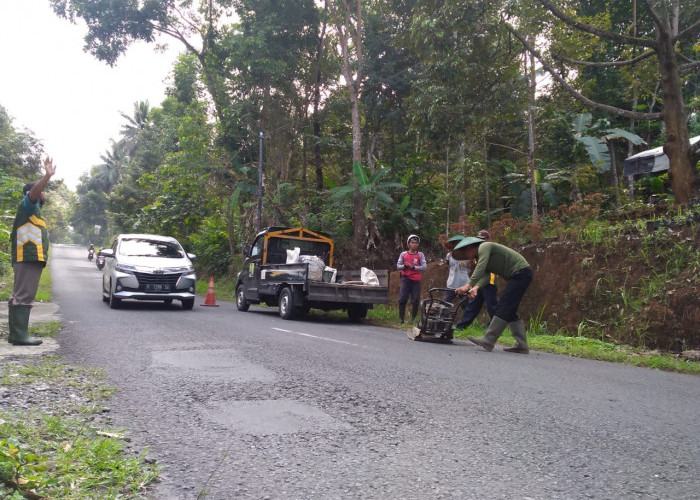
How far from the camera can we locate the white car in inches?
488

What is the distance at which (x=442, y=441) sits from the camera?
11.2 feet

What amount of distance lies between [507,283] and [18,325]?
642 centimetres

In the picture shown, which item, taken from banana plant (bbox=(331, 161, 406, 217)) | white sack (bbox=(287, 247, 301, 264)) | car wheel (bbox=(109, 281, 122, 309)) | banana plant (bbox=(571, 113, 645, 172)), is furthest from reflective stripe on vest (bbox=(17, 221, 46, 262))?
banana plant (bbox=(571, 113, 645, 172))

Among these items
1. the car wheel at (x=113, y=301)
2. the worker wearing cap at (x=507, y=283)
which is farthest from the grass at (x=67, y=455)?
the car wheel at (x=113, y=301)

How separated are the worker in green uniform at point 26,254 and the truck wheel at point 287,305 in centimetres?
621

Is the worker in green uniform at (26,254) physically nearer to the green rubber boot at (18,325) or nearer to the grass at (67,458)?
the green rubber boot at (18,325)

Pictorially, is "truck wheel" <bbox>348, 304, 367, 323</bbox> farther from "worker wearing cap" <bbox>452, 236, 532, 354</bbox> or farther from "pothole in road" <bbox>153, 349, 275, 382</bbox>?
"pothole in road" <bbox>153, 349, 275, 382</bbox>

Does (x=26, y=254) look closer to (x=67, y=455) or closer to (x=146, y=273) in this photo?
(x=67, y=455)

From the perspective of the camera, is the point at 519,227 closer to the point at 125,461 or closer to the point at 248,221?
the point at 125,461

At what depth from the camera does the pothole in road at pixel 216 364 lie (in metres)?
5.26

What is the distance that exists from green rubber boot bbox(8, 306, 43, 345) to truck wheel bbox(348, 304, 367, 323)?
7.30 metres

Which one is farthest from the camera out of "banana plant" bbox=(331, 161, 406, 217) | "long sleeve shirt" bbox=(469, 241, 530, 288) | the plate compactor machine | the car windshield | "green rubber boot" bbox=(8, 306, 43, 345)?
"banana plant" bbox=(331, 161, 406, 217)

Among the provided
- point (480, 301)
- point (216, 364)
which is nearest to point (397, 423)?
point (216, 364)

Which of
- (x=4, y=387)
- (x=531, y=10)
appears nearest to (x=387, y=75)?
(x=531, y=10)
